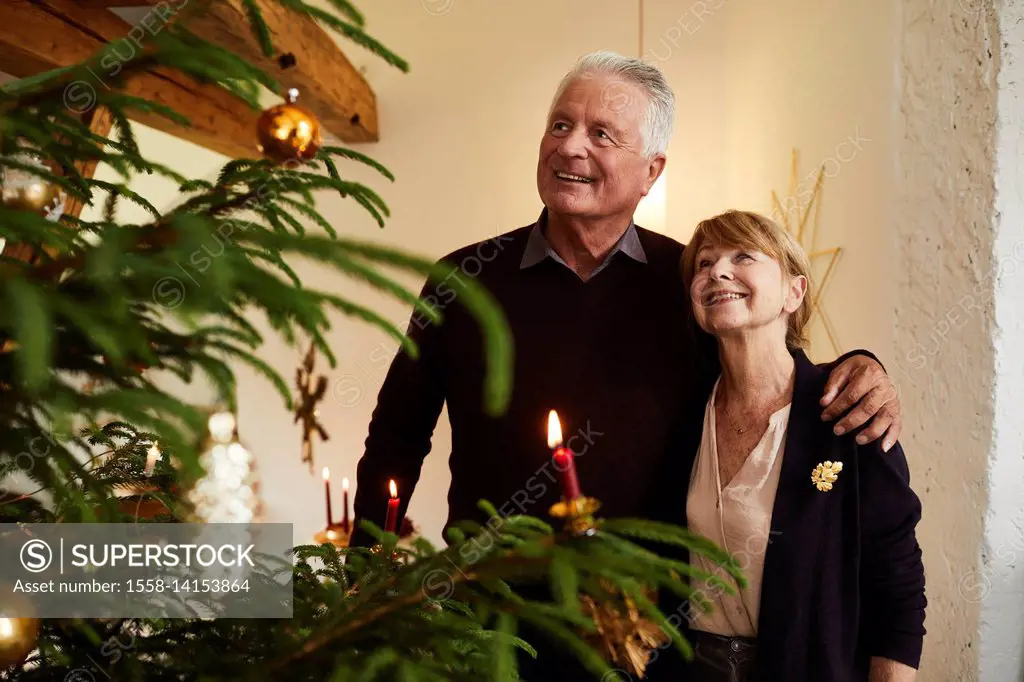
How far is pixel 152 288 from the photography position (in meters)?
0.37

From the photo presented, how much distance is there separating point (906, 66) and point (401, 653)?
2.50m

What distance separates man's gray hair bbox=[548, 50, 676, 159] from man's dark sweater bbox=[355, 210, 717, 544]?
25 centimetres

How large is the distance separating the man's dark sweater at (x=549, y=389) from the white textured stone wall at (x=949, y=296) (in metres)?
0.88

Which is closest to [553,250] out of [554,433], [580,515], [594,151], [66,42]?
[594,151]

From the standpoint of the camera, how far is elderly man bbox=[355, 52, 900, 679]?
157 centimetres

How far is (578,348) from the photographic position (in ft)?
5.27

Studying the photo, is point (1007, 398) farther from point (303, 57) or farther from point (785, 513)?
point (303, 57)

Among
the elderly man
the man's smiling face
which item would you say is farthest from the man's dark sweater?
the man's smiling face

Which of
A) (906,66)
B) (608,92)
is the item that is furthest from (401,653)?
(906,66)

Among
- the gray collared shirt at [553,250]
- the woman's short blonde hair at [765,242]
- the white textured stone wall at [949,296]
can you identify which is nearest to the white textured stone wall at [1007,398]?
the white textured stone wall at [949,296]

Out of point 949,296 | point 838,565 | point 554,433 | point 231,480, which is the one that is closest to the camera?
point 554,433

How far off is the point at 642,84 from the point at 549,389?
66cm

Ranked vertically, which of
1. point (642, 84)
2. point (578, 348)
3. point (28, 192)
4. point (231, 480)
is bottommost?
point (28, 192)

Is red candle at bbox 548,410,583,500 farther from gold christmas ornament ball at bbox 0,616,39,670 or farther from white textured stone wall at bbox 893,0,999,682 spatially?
white textured stone wall at bbox 893,0,999,682
